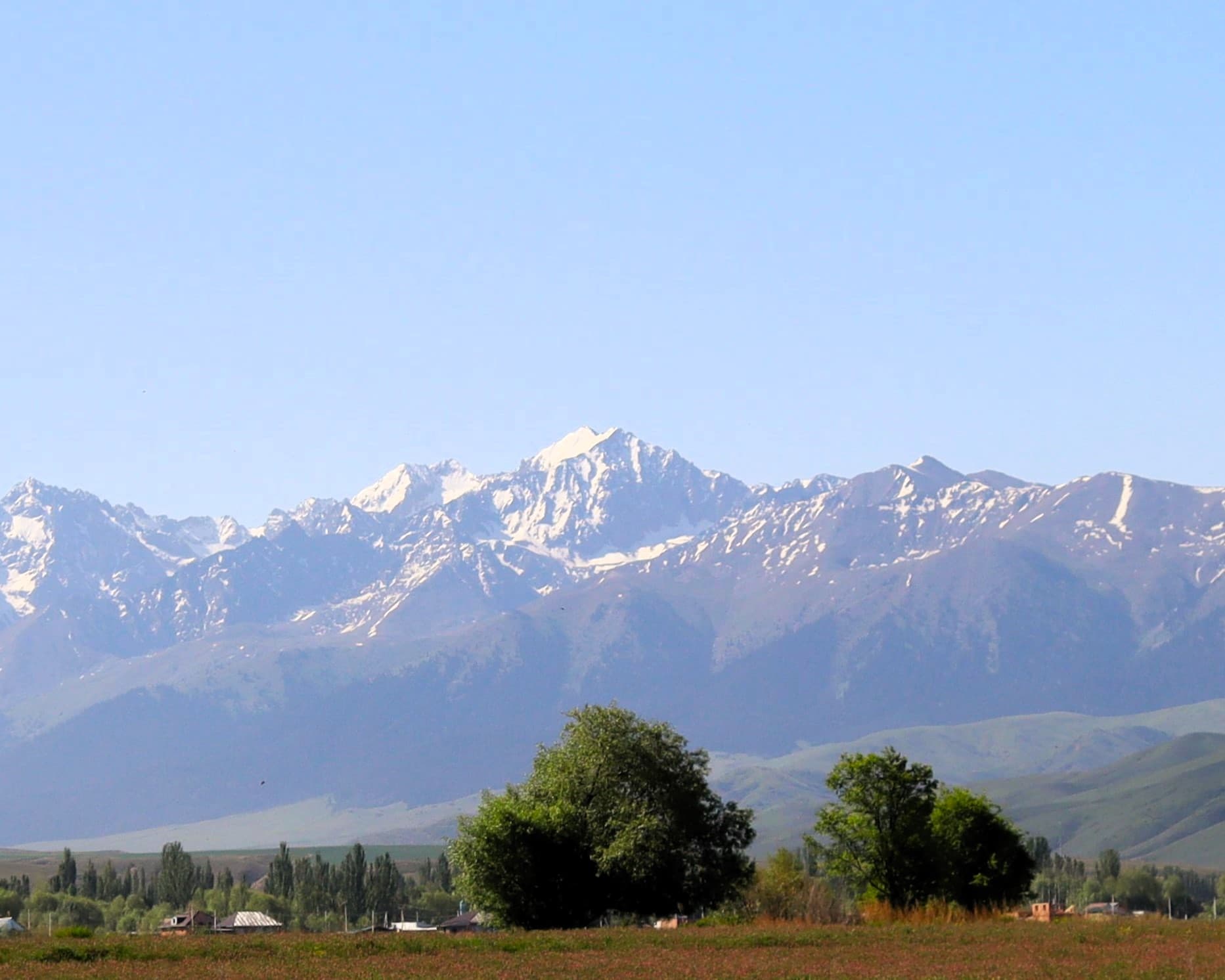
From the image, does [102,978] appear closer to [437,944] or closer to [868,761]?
[437,944]

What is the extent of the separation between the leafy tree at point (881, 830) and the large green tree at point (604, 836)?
861 cm

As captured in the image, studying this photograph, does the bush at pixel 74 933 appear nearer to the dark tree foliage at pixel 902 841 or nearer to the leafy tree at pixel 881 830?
the dark tree foliage at pixel 902 841

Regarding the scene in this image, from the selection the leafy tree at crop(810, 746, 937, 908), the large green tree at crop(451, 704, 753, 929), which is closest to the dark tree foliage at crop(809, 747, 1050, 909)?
the leafy tree at crop(810, 746, 937, 908)

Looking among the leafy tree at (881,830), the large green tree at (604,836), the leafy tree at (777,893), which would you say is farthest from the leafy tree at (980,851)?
the large green tree at (604,836)

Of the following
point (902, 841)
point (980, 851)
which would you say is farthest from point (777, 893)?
point (902, 841)

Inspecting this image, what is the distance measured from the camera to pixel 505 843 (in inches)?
4104

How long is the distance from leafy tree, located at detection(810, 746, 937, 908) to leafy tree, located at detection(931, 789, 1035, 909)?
12.3 ft

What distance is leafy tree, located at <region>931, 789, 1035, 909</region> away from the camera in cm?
12425

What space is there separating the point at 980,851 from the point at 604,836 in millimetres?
32585

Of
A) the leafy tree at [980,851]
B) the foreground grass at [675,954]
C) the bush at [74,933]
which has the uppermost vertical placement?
the leafy tree at [980,851]

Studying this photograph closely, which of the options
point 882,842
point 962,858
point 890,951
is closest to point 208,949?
point 890,951

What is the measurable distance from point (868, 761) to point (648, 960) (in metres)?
51.1

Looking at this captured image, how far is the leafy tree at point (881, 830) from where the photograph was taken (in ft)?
387

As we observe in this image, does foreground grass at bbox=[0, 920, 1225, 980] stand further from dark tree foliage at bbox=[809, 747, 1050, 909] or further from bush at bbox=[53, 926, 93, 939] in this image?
dark tree foliage at bbox=[809, 747, 1050, 909]
